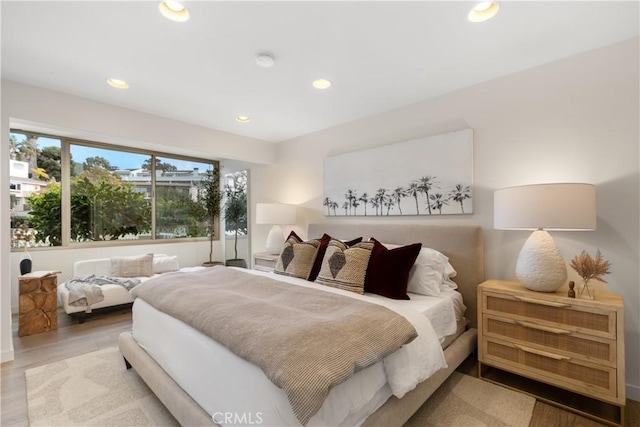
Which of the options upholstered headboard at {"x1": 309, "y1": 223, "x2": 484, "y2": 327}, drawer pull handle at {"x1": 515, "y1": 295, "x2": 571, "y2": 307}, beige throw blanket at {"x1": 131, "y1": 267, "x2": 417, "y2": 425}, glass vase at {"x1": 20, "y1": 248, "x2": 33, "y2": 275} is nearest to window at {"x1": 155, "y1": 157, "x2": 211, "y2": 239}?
glass vase at {"x1": 20, "y1": 248, "x2": 33, "y2": 275}

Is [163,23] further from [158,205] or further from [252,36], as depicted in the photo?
[158,205]

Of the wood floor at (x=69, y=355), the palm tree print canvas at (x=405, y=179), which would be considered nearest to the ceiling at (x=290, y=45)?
the palm tree print canvas at (x=405, y=179)

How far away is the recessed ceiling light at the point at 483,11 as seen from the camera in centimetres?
170

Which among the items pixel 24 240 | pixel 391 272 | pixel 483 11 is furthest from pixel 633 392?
pixel 24 240

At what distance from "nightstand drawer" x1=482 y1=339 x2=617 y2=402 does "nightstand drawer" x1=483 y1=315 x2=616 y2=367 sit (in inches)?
1.4

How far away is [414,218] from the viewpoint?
3.09m

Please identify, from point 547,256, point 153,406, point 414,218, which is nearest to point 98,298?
point 153,406

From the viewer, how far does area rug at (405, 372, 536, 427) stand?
175 centimetres

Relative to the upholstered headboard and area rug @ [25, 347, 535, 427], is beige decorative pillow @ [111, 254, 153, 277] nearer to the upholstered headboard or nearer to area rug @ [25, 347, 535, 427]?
area rug @ [25, 347, 535, 427]

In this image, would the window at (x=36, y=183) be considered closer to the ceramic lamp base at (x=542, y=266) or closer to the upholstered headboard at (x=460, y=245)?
the upholstered headboard at (x=460, y=245)

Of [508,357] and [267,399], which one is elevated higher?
[267,399]

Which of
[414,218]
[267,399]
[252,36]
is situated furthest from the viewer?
[414,218]

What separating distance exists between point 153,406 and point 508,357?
2500 millimetres

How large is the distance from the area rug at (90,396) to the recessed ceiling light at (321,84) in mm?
2790
